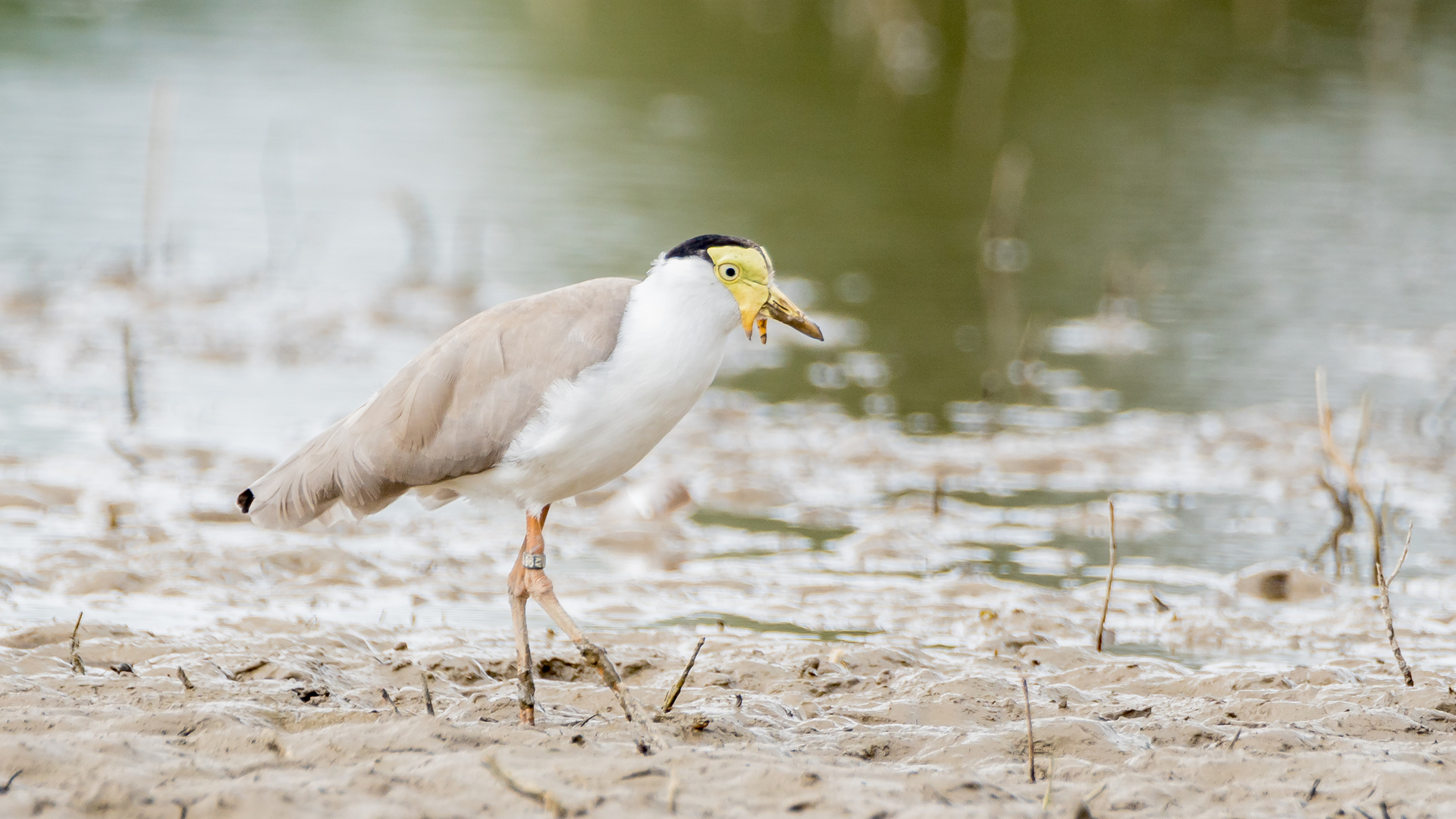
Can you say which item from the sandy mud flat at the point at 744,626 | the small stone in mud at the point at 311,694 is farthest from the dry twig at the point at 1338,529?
the small stone in mud at the point at 311,694

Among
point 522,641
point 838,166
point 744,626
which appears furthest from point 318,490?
point 838,166

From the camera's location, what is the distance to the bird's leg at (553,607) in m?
4.27

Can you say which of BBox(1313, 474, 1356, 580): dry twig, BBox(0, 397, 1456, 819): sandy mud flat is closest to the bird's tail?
BBox(0, 397, 1456, 819): sandy mud flat

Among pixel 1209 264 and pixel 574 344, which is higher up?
pixel 574 344

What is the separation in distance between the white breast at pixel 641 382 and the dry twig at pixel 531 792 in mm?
871

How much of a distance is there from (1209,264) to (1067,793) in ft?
32.1

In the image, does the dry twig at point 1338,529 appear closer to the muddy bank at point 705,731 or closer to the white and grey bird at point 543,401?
the muddy bank at point 705,731

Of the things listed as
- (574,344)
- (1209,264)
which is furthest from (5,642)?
(1209,264)

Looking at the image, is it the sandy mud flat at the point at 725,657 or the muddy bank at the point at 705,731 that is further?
the sandy mud flat at the point at 725,657

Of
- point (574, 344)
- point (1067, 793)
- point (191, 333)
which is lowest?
point (191, 333)

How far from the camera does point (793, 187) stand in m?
14.9

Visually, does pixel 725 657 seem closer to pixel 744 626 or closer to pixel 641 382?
pixel 744 626

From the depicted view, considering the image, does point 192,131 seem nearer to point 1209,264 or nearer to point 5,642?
point 1209,264

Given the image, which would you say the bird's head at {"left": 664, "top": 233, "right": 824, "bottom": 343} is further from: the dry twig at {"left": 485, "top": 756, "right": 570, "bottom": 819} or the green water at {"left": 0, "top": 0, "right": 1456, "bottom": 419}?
the green water at {"left": 0, "top": 0, "right": 1456, "bottom": 419}
